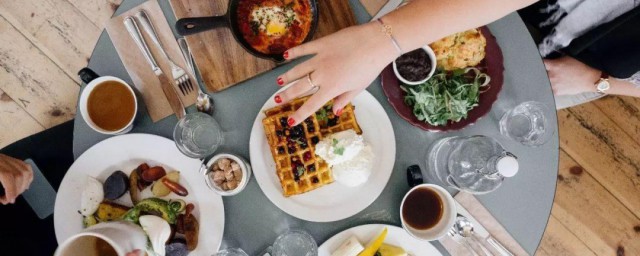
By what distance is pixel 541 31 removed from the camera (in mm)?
1792

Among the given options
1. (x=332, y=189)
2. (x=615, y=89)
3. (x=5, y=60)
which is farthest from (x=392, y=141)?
(x=5, y=60)

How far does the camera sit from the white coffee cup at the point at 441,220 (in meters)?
1.44

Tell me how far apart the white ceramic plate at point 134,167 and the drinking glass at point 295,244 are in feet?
0.63

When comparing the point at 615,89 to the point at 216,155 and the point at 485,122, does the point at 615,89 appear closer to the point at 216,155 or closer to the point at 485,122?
the point at 485,122

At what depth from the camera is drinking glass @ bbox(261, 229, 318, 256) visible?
1.46 m

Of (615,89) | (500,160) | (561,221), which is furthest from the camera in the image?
(561,221)

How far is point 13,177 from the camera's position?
1553mm

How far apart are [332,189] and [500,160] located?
0.53 m

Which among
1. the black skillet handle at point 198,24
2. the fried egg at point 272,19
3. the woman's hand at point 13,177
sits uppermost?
the black skillet handle at point 198,24

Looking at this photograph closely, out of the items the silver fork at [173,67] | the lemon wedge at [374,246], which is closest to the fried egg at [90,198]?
the silver fork at [173,67]

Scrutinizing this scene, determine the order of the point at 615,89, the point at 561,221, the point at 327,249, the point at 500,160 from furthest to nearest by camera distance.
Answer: the point at 561,221, the point at 615,89, the point at 327,249, the point at 500,160

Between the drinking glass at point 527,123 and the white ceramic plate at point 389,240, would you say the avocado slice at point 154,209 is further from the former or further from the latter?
the drinking glass at point 527,123

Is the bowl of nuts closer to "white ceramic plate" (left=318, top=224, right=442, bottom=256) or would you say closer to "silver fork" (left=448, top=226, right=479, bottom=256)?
"white ceramic plate" (left=318, top=224, right=442, bottom=256)

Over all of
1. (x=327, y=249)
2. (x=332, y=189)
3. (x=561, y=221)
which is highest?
(x=332, y=189)
